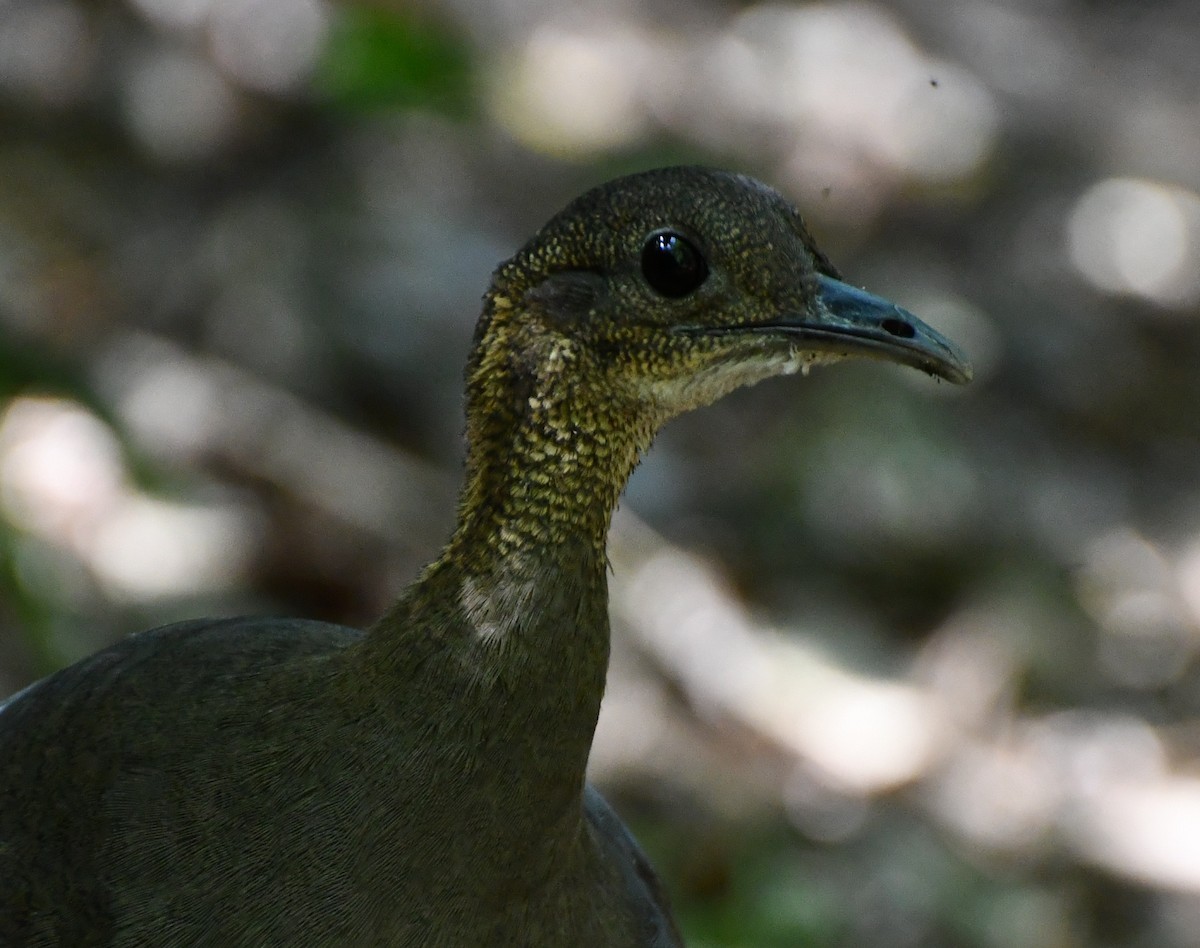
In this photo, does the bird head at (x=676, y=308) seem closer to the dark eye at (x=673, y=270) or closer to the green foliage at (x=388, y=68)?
the dark eye at (x=673, y=270)

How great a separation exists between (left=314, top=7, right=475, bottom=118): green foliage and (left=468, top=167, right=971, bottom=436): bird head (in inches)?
146

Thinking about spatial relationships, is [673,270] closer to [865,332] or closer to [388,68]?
[865,332]

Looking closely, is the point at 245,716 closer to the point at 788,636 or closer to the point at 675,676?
the point at 675,676

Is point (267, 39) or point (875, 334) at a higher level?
point (267, 39)

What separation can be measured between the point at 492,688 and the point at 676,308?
63 centimetres

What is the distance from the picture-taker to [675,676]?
5.11m

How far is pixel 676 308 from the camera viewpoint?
2516mm

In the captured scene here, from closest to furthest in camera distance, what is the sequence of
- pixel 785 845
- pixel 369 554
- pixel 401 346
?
1. pixel 785 845
2. pixel 369 554
3. pixel 401 346

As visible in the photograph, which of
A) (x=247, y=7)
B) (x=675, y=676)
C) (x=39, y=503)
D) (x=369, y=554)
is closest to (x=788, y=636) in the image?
(x=675, y=676)

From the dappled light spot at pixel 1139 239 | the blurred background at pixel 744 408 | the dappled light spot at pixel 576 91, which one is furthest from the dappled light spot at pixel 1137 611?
the dappled light spot at pixel 576 91

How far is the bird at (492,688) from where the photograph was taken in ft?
7.97

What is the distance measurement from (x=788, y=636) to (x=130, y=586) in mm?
2091

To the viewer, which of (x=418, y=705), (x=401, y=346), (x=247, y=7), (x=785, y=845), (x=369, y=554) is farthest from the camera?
(x=247, y=7)

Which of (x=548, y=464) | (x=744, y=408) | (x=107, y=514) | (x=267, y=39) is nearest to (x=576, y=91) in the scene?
(x=267, y=39)
